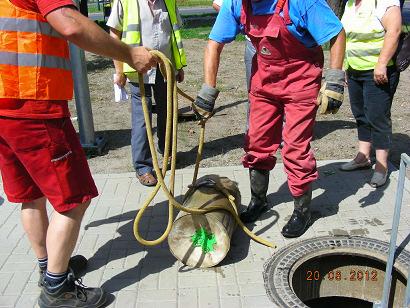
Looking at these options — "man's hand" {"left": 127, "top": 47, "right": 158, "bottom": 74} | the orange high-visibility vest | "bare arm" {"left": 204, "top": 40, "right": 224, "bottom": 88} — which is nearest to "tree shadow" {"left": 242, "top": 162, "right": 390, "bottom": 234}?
"bare arm" {"left": 204, "top": 40, "right": 224, "bottom": 88}

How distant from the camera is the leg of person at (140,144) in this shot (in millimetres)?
4578

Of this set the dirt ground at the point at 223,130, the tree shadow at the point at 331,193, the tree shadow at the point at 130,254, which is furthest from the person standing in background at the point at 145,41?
the tree shadow at the point at 331,193

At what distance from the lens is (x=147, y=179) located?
15.1 feet

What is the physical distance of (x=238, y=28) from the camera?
3473mm

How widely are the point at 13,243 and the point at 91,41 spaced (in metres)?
1.97

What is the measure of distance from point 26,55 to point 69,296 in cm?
137

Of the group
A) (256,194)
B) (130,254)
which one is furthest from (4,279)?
(256,194)

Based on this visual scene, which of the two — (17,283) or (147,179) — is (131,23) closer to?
(147,179)

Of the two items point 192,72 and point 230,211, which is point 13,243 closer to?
point 230,211

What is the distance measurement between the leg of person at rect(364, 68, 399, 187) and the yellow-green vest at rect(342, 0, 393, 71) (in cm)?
16

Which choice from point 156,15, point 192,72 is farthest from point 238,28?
point 192,72

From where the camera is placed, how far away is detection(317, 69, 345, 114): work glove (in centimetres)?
316

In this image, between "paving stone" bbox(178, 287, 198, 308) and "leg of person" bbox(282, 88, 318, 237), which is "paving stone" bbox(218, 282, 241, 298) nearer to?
"paving stone" bbox(178, 287, 198, 308)

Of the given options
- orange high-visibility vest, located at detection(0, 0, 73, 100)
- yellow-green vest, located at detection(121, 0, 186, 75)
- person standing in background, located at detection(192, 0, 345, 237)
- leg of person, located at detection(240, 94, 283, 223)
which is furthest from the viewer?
yellow-green vest, located at detection(121, 0, 186, 75)
